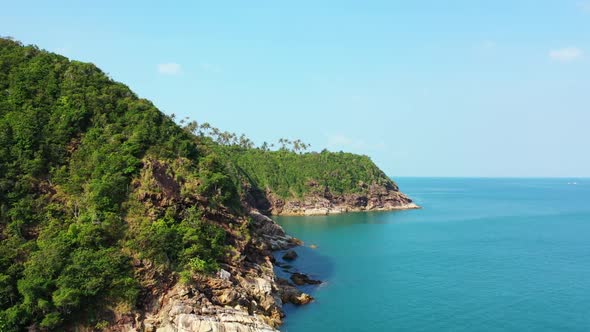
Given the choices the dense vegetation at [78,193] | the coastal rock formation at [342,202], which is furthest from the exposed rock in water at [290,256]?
the coastal rock formation at [342,202]

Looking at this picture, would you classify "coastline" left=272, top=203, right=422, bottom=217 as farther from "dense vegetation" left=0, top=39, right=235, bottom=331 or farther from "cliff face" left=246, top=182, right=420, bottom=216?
"dense vegetation" left=0, top=39, right=235, bottom=331

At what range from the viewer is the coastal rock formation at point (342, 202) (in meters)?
131

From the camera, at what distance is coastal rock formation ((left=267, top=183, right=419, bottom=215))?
5167 inches

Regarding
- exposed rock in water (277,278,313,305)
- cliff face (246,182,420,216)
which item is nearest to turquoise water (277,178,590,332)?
exposed rock in water (277,278,313,305)

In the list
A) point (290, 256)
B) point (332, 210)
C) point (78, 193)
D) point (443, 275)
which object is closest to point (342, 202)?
point (332, 210)

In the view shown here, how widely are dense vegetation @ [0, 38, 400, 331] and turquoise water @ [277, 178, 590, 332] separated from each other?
52.7ft

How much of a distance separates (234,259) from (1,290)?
22.8 metres

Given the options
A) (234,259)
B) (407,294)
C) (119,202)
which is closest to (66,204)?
(119,202)

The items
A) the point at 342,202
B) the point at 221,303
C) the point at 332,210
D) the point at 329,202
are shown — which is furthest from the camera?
the point at 342,202

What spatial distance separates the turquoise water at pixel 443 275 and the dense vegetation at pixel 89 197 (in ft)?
52.7

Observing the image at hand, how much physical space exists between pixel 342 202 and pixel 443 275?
75827 millimetres

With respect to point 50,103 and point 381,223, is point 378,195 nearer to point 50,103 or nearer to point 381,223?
point 381,223

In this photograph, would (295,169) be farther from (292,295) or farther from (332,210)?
(292,295)

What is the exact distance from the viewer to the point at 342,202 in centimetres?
13925
